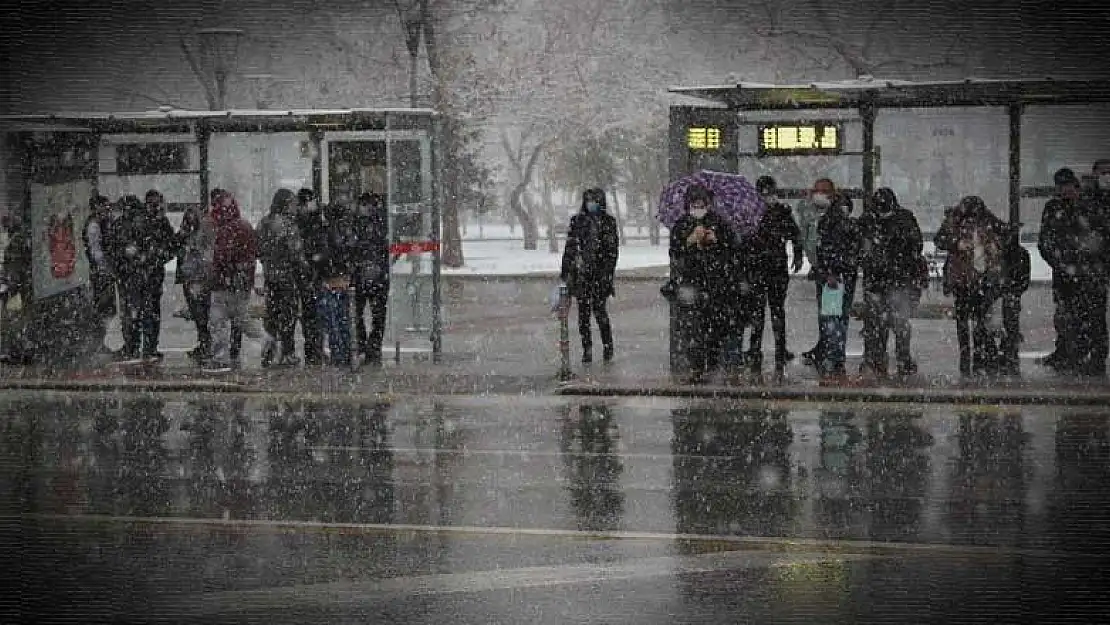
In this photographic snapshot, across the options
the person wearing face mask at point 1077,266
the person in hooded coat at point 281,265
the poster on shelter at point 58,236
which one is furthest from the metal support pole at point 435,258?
the person wearing face mask at point 1077,266

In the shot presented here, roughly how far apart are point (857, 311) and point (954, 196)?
70.2 ft

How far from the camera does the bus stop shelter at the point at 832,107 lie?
17734 millimetres

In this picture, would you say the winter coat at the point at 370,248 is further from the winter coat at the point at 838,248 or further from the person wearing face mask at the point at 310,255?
the winter coat at the point at 838,248

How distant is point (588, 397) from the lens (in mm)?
16906

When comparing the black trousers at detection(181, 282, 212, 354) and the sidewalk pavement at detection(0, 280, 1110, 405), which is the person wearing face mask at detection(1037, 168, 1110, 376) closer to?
the sidewalk pavement at detection(0, 280, 1110, 405)

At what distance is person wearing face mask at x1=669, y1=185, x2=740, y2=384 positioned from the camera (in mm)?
17438

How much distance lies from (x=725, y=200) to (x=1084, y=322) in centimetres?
417

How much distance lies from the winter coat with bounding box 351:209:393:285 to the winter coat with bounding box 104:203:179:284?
2.26 metres

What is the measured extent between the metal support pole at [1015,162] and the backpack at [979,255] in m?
0.84

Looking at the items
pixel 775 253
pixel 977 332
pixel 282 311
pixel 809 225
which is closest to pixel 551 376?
pixel 775 253

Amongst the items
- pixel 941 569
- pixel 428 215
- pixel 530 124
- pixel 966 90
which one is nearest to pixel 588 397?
pixel 428 215

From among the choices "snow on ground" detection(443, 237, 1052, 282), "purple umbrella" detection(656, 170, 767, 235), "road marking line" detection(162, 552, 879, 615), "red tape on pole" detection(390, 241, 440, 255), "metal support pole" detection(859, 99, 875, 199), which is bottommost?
"road marking line" detection(162, 552, 879, 615)

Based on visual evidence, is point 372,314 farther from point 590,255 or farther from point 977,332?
point 977,332

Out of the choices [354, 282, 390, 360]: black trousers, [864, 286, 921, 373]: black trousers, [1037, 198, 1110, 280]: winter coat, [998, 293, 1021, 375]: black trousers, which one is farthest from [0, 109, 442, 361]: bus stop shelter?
[1037, 198, 1110, 280]: winter coat
